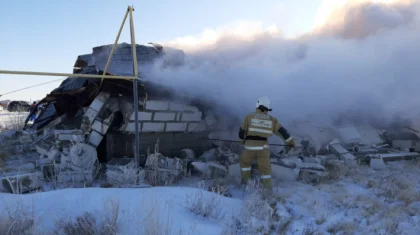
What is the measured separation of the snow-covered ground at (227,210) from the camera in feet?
12.9

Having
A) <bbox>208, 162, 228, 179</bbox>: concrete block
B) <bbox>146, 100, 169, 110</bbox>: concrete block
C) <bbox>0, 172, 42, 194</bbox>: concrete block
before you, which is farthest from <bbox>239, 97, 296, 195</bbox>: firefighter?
<bbox>0, 172, 42, 194</bbox>: concrete block

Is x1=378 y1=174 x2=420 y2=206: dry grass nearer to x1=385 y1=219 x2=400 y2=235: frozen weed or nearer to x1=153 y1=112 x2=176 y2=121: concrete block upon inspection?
x1=385 y1=219 x2=400 y2=235: frozen weed


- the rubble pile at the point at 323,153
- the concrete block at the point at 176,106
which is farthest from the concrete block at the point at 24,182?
the concrete block at the point at 176,106

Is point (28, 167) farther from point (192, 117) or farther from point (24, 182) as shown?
point (192, 117)

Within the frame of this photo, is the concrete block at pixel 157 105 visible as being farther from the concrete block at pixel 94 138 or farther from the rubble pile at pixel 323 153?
the rubble pile at pixel 323 153

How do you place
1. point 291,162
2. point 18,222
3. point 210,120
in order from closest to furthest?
point 18,222 → point 291,162 → point 210,120

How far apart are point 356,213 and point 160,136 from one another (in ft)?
17.2

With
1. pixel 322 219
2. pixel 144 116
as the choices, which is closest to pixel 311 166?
pixel 322 219

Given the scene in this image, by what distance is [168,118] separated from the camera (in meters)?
8.90

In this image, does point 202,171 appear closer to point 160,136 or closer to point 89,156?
point 160,136

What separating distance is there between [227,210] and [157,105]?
14.3 ft

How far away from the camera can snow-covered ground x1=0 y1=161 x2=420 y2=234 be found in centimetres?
394

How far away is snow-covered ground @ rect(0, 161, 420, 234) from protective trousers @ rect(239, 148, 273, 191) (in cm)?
28

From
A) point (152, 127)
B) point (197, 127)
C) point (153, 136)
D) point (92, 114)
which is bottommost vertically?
point (153, 136)
